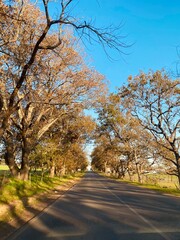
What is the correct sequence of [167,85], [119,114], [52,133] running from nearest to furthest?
[167,85], [52,133], [119,114]

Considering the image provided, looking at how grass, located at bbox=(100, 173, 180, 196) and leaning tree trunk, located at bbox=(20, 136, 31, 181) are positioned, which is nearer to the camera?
leaning tree trunk, located at bbox=(20, 136, 31, 181)

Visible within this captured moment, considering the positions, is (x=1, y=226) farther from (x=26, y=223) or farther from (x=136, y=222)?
(x=136, y=222)

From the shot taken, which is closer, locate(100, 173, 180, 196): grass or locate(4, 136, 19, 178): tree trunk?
locate(4, 136, 19, 178): tree trunk

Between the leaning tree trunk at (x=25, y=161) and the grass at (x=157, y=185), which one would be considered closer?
the leaning tree trunk at (x=25, y=161)

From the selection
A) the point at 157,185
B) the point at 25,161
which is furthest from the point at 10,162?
A: the point at 157,185

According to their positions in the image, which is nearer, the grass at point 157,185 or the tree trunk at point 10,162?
the tree trunk at point 10,162

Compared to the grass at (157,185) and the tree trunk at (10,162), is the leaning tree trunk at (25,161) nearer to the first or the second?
the tree trunk at (10,162)

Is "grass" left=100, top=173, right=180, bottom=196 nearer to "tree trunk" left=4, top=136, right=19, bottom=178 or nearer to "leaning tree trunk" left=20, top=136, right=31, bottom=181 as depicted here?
"leaning tree trunk" left=20, top=136, right=31, bottom=181

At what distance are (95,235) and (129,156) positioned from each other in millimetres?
48892

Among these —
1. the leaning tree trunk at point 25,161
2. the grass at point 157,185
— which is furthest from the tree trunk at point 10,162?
the grass at point 157,185

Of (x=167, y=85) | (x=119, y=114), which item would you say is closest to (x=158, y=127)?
(x=167, y=85)

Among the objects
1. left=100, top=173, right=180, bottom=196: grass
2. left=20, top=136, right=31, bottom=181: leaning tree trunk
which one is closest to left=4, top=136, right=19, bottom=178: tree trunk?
left=20, top=136, right=31, bottom=181: leaning tree trunk

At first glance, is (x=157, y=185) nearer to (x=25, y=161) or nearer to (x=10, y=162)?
(x=25, y=161)

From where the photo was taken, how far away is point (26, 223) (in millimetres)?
9570
